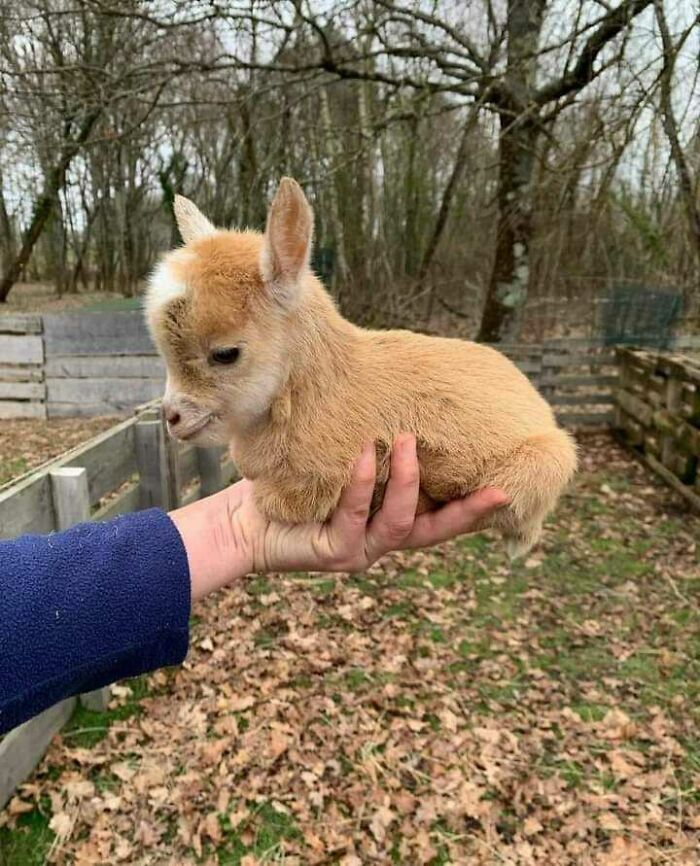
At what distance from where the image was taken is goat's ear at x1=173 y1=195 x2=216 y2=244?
1.86m

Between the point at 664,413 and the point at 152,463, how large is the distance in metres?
5.81

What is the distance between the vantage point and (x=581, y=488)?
7.30 meters

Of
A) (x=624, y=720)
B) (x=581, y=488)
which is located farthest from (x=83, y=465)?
(x=581, y=488)

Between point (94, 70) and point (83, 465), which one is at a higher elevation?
point (94, 70)

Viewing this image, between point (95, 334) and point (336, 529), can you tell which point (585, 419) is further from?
point (336, 529)

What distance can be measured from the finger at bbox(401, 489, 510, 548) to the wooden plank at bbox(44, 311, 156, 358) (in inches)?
244

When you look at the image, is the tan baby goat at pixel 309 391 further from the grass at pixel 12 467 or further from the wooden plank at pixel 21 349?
the wooden plank at pixel 21 349

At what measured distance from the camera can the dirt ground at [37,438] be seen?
5.92 meters

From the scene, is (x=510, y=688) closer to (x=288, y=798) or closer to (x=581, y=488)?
(x=288, y=798)

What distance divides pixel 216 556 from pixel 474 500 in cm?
74

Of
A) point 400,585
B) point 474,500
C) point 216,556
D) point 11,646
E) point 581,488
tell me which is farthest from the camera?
point 581,488

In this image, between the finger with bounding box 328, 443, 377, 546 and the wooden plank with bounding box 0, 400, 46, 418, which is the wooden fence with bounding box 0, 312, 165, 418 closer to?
the wooden plank with bounding box 0, 400, 46, 418

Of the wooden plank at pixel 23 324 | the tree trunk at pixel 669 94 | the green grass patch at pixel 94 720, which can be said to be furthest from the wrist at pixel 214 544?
the wooden plank at pixel 23 324

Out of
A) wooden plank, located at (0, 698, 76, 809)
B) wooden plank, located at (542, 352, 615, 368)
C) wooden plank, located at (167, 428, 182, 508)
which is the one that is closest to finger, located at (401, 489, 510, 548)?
wooden plank, located at (0, 698, 76, 809)
